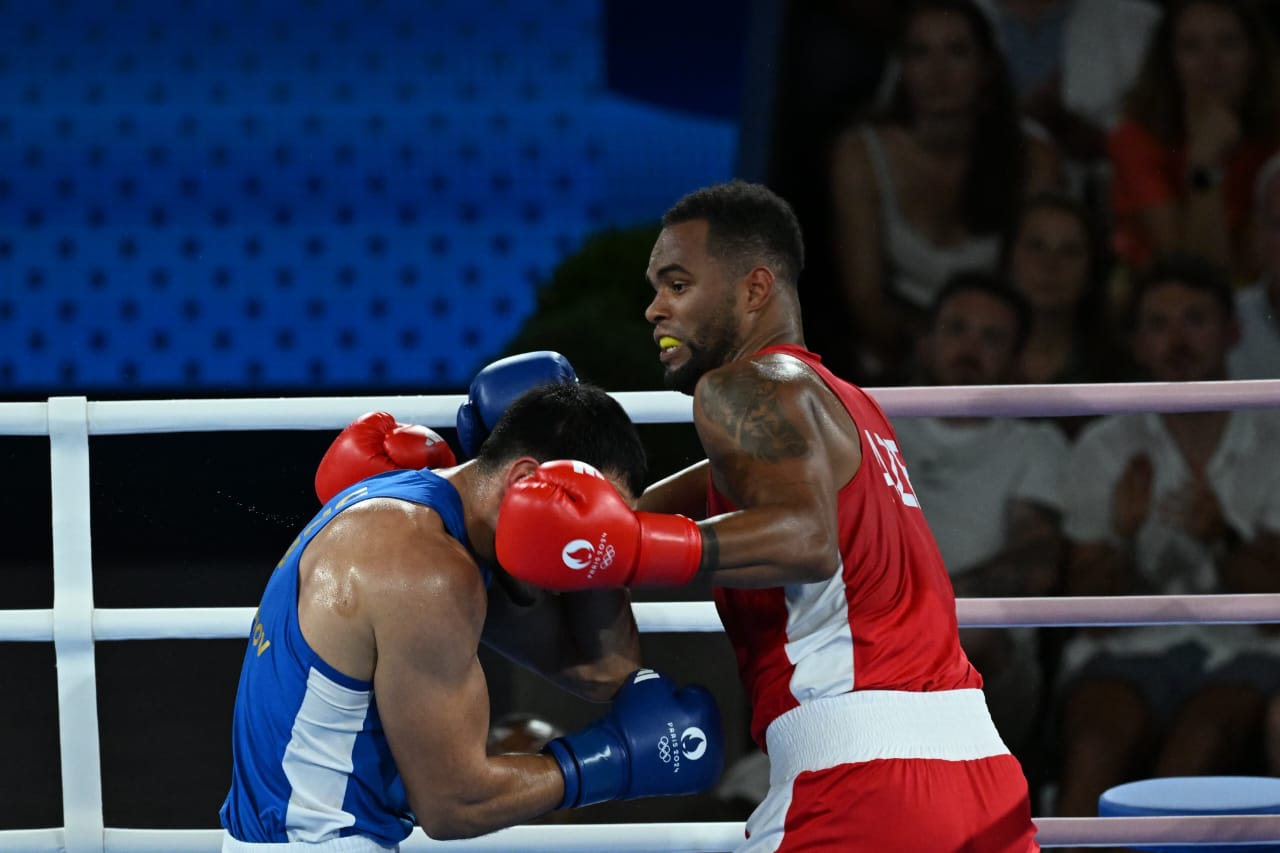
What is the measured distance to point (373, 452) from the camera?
2211 millimetres

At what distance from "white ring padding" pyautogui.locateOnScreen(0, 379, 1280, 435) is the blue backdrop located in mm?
4500

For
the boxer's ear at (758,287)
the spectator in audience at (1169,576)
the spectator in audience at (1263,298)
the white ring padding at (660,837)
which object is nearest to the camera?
the boxer's ear at (758,287)

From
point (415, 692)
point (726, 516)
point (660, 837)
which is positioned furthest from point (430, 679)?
point (660, 837)

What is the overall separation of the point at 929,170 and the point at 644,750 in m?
4.20

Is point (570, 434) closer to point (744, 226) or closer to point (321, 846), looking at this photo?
point (744, 226)

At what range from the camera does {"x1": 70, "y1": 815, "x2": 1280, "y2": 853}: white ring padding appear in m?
2.28

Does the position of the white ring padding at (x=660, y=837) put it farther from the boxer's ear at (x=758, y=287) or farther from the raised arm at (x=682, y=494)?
the boxer's ear at (x=758, y=287)

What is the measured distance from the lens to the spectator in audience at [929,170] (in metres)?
5.66

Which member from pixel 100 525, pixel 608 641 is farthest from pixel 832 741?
pixel 100 525

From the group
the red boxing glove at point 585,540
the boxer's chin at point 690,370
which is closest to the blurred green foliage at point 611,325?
the boxer's chin at point 690,370

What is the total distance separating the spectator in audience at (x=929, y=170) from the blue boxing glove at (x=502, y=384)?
3.63 meters

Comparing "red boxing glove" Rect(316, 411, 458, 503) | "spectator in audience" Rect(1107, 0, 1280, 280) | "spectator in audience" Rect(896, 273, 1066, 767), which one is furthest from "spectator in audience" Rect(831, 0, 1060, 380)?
"red boxing glove" Rect(316, 411, 458, 503)

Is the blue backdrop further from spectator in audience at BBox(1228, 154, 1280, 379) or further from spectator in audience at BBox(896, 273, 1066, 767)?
spectator in audience at BBox(1228, 154, 1280, 379)

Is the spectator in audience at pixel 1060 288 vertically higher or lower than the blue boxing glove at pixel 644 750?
higher
